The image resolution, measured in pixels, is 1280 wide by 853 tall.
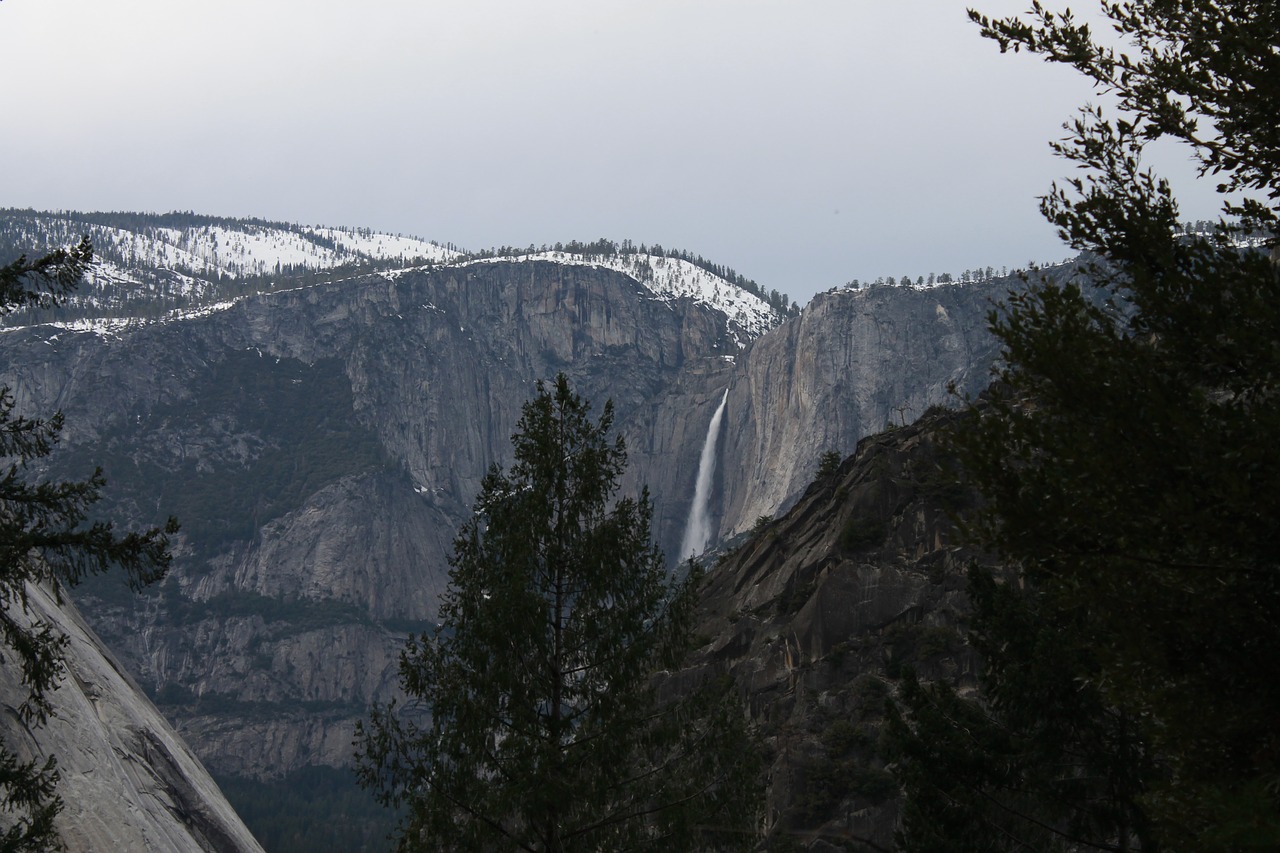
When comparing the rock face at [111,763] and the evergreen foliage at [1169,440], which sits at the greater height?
the evergreen foliage at [1169,440]

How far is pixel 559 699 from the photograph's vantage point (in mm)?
19891

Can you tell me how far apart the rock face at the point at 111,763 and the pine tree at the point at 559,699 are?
3811 mm

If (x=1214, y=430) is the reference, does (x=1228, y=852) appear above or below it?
below

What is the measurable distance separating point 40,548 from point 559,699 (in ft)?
26.5

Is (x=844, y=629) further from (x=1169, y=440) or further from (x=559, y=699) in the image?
(x=1169, y=440)

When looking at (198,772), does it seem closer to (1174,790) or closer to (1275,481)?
(1174,790)

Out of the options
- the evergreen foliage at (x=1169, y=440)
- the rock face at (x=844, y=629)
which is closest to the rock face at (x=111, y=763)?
the evergreen foliage at (x=1169, y=440)

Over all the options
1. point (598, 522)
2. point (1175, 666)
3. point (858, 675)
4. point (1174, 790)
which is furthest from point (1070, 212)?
point (858, 675)

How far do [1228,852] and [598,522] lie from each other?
12543 mm

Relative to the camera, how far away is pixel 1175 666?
1117cm

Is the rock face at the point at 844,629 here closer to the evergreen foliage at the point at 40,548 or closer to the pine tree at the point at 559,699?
the pine tree at the point at 559,699

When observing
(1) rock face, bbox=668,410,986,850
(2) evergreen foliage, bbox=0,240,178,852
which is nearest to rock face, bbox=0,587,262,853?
(2) evergreen foliage, bbox=0,240,178,852

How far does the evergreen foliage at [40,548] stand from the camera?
14547mm

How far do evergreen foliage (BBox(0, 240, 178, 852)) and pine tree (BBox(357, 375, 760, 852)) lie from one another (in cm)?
517
